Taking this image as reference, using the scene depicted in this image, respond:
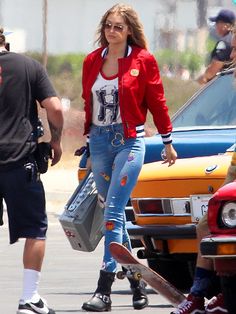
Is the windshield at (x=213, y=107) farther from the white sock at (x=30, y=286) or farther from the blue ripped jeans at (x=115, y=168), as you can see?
the white sock at (x=30, y=286)

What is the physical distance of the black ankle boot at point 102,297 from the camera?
397 inches

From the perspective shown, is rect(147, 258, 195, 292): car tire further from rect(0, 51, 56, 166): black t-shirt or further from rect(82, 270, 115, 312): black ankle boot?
rect(0, 51, 56, 166): black t-shirt

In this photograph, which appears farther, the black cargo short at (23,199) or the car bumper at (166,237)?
the car bumper at (166,237)

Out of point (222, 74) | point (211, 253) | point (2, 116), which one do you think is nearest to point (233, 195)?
point (211, 253)

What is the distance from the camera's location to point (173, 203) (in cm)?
1023

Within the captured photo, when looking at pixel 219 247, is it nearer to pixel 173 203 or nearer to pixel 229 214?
pixel 229 214

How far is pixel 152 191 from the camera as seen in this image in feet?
34.1

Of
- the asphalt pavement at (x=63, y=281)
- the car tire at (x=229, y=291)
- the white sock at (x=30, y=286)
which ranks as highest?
the car tire at (x=229, y=291)

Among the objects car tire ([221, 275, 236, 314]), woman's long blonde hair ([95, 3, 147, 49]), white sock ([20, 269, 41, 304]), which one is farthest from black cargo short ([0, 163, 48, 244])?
car tire ([221, 275, 236, 314])

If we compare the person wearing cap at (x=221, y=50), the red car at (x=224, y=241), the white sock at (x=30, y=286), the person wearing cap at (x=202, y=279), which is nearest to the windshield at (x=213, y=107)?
the person wearing cap at (x=221, y=50)

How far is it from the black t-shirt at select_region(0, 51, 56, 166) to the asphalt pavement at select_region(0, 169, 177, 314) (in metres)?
1.20

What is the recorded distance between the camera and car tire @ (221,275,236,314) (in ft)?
25.8

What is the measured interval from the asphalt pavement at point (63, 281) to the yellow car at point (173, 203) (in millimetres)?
409

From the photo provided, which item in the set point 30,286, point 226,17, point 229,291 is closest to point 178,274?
Result: point 30,286
